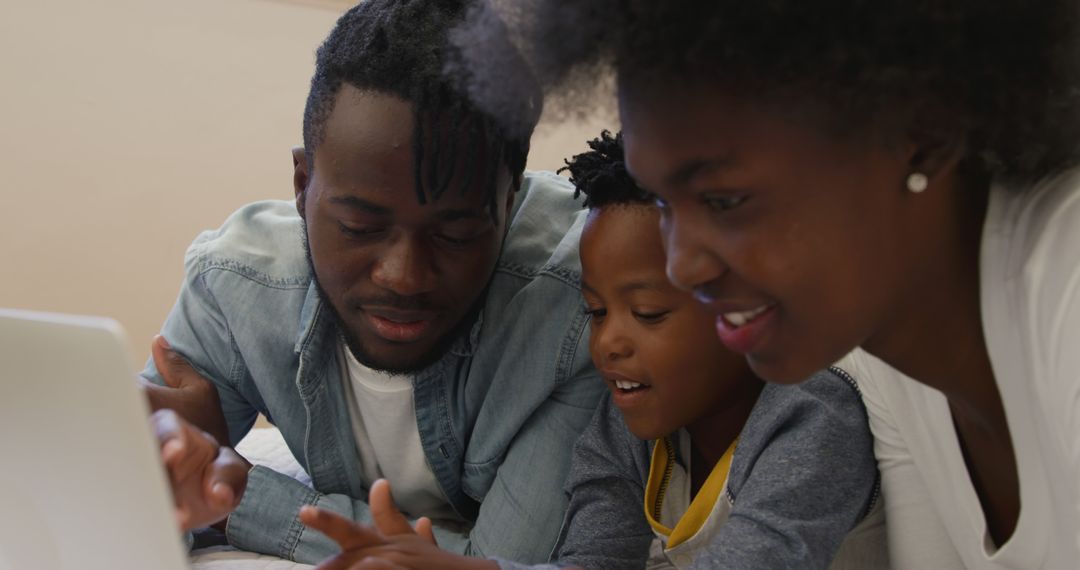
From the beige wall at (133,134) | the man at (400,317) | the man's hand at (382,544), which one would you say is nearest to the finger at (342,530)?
the man's hand at (382,544)

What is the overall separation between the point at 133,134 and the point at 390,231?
1.37 m

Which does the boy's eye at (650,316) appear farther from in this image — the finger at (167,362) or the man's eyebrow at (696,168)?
the finger at (167,362)

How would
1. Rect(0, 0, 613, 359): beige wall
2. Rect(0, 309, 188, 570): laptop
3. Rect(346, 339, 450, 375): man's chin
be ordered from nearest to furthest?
Rect(0, 309, 188, 570): laptop < Rect(346, 339, 450, 375): man's chin < Rect(0, 0, 613, 359): beige wall

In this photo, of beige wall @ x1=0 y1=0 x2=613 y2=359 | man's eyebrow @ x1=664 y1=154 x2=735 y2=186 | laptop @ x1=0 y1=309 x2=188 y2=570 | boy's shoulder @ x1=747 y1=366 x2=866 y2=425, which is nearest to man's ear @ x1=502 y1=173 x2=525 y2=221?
boy's shoulder @ x1=747 y1=366 x2=866 y2=425

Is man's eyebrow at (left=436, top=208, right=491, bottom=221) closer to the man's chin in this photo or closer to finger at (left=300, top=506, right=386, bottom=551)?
the man's chin

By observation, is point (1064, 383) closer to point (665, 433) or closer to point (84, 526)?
point (665, 433)

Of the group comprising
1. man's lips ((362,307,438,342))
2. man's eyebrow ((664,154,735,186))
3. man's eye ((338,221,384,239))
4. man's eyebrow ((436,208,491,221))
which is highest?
man's eyebrow ((664,154,735,186))

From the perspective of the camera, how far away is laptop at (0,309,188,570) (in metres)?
0.56

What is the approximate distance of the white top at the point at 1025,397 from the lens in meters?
0.69

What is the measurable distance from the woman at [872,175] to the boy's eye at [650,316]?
284 mm

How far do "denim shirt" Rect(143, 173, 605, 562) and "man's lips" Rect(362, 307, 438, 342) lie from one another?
109 millimetres

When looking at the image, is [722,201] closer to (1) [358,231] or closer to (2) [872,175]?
(2) [872,175]

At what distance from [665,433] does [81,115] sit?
1605mm

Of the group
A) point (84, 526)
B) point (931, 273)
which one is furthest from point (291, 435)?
point (931, 273)
